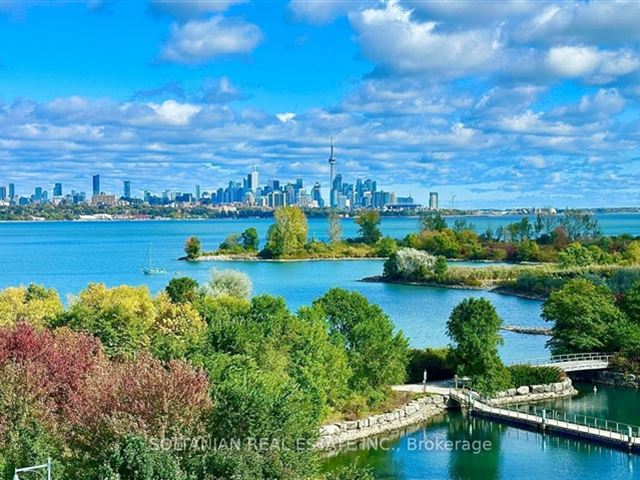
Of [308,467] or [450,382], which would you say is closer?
[308,467]

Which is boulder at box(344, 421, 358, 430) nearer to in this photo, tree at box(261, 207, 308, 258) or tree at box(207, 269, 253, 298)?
tree at box(207, 269, 253, 298)

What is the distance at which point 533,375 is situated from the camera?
27.7m

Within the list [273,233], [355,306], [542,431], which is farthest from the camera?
[273,233]

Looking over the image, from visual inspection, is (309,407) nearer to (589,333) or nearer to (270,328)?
(270,328)

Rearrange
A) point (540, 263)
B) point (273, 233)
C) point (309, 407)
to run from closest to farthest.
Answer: point (309, 407), point (540, 263), point (273, 233)

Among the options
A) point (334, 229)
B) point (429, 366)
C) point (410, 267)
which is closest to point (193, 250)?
point (334, 229)

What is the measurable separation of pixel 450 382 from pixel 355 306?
4302 millimetres

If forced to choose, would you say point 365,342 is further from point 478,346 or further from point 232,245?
point 232,245

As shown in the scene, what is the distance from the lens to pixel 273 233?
8081 centimetres

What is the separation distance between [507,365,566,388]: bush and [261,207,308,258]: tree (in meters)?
52.5

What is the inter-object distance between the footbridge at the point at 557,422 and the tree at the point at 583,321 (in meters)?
5.43

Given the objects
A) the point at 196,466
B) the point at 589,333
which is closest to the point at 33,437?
the point at 196,466

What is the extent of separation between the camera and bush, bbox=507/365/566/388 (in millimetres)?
27391

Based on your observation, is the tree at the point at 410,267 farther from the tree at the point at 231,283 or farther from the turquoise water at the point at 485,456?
the turquoise water at the point at 485,456
